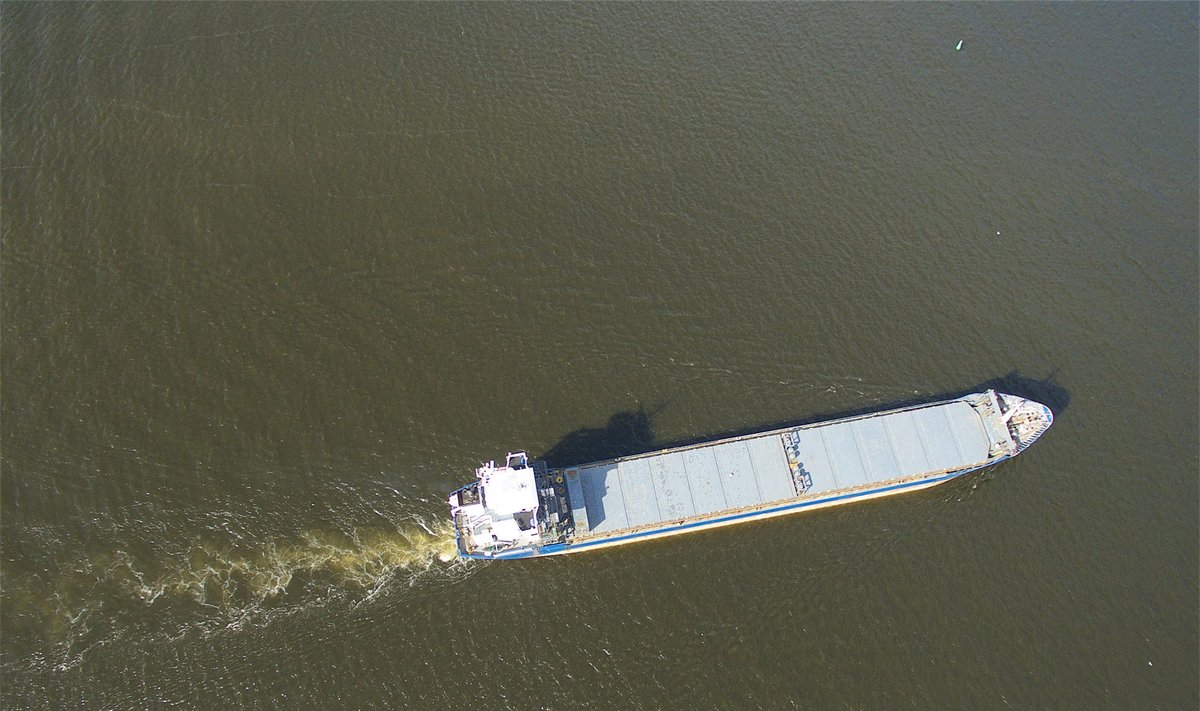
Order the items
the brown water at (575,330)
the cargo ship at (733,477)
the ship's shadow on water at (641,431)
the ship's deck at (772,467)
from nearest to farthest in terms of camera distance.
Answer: the brown water at (575,330) < the cargo ship at (733,477) < the ship's deck at (772,467) < the ship's shadow on water at (641,431)

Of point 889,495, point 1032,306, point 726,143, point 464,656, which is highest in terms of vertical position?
point 726,143

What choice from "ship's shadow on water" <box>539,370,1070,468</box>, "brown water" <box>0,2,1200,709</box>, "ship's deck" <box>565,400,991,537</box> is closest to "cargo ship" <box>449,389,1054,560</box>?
"ship's deck" <box>565,400,991,537</box>

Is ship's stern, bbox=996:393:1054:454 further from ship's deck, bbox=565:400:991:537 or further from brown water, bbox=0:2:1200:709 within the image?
brown water, bbox=0:2:1200:709

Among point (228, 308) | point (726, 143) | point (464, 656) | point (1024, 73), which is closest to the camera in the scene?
point (464, 656)

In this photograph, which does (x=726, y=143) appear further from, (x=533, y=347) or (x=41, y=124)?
(x=41, y=124)

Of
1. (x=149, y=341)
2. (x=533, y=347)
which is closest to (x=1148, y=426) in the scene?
(x=533, y=347)

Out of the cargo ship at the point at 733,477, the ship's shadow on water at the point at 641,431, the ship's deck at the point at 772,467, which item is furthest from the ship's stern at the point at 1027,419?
the ship's shadow on water at the point at 641,431

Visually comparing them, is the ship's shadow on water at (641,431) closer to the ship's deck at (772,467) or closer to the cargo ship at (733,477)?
the cargo ship at (733,477)
